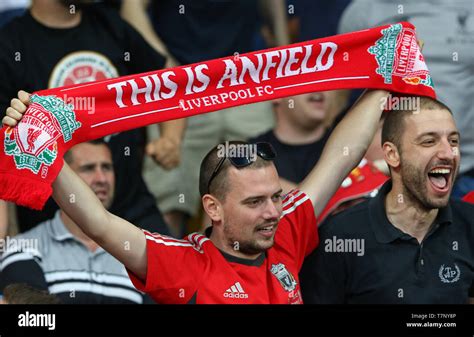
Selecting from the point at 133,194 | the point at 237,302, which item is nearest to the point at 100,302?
the point at 133,194

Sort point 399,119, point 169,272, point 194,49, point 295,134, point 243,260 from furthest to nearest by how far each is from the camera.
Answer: point 194,49
point 295,134
point 399,119
point 243,260
point 169,272

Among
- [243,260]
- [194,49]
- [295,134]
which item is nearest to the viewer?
[243,260]

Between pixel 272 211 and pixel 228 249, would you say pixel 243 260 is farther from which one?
pixel 272 211

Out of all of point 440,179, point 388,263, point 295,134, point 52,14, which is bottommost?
point 388,263

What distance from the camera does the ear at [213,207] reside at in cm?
470

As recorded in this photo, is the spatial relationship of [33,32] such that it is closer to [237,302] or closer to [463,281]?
[237,302]

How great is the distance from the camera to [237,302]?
464cm

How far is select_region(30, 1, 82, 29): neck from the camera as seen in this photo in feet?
19.3

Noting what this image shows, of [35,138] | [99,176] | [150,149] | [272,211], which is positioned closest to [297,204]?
[272,211]

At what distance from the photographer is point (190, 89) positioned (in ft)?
16.2

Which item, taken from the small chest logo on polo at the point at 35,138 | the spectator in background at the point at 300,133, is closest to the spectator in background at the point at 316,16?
the spectator in background at the point at 300,133

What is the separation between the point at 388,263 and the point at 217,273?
2.39 feet

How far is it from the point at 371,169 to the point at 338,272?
928mm

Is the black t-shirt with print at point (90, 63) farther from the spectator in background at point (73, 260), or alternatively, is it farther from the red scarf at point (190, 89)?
the red scarf at point (190, 89)
